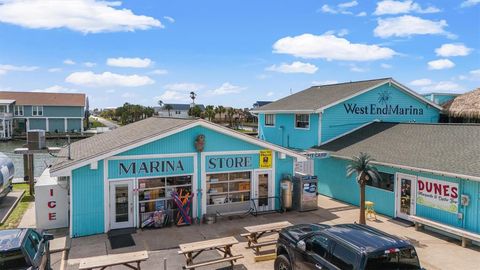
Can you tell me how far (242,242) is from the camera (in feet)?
40.2

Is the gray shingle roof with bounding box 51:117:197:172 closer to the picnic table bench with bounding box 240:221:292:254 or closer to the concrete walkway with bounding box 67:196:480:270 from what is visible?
the concrete walkway with bounding box 67:196:480:270

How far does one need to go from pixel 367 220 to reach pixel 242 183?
5342mm

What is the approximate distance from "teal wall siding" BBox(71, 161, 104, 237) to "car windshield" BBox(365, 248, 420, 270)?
31.4 ft

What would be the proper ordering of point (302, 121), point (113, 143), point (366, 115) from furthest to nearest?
point (302, 121) < point (366, 115) < point (113, 143)

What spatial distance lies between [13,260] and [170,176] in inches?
276

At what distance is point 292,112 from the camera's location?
22328mm

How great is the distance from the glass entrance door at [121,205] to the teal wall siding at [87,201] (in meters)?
0.36

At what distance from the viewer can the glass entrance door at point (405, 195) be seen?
14375 mm

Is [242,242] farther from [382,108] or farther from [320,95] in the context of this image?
[320,95]

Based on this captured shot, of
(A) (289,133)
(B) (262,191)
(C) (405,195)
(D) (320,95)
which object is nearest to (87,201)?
(B) (262,191)

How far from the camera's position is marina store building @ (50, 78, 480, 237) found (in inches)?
499

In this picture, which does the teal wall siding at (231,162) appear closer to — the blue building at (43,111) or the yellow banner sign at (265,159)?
the yellow banner sign at (265,159)

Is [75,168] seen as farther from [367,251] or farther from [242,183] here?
[367,251]

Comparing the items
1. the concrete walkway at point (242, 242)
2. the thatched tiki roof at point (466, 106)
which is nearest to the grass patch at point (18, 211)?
the concrete walkway at point (242, 242)
